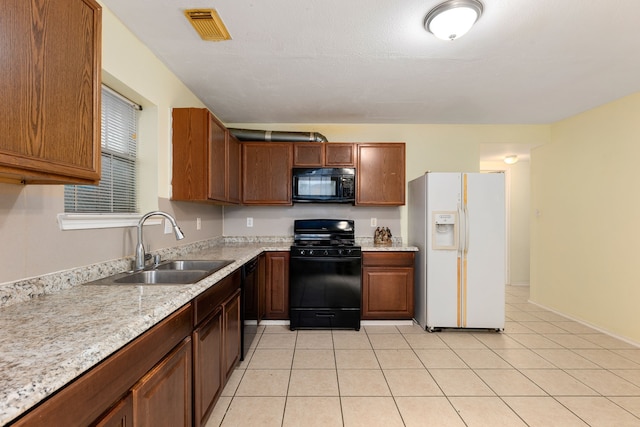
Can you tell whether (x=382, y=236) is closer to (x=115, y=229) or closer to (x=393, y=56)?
(x=393, y=56)

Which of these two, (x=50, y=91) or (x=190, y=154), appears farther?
(x=190, y=154)

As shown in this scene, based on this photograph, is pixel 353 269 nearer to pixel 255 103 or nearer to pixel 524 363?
pixel 524 363

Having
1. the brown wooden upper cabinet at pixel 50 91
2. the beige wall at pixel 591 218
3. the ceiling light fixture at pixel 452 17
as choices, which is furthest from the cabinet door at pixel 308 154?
the beige wall at pixel 591 218

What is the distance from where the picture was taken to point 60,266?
135 centimetres

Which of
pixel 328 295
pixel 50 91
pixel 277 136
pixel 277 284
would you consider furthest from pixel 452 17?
pixel 277 284

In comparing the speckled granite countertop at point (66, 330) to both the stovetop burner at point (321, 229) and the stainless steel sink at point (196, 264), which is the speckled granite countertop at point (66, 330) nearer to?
the stainless steel sink at point (196, 264)

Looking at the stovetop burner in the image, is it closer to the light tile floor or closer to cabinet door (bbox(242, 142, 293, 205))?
cabinet door (bbox(242, 142, 293, 205))

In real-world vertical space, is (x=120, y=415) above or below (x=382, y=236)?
below

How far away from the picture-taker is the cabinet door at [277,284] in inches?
122

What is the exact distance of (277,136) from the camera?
336cm

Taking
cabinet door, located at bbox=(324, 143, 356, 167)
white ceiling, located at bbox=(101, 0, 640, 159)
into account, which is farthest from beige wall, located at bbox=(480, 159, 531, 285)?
cabinet door, located at bbox=(324, 143, 356, 167)

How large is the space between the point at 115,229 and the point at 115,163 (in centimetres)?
49

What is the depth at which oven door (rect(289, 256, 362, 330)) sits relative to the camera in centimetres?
301

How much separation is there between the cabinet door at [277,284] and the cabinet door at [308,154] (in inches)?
42.0
